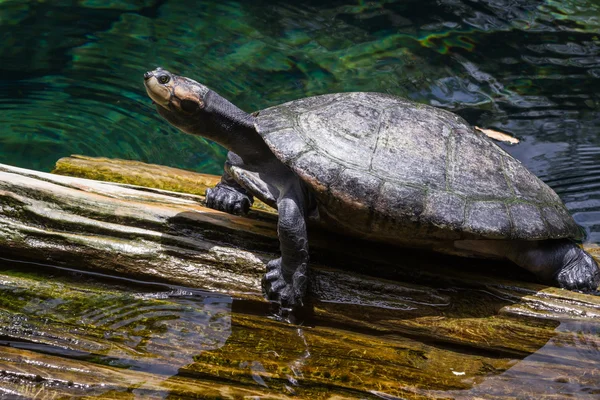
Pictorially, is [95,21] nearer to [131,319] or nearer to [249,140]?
[249,140]

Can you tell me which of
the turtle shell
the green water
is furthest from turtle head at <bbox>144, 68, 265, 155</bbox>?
the green water

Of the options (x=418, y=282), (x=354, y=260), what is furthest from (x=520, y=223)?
(x=354, y=260)

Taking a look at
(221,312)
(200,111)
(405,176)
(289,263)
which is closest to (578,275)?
(405,176)

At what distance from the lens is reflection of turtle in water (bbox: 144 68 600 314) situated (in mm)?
3465

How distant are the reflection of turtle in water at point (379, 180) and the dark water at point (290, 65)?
2.89 metres

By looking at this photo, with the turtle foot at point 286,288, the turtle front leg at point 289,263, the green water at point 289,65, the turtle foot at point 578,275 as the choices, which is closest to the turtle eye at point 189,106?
the turtle front leg at point 289,263

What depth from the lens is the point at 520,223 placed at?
139 inches

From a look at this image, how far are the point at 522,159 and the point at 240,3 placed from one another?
5665 millimetres

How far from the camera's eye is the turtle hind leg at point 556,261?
3.82m

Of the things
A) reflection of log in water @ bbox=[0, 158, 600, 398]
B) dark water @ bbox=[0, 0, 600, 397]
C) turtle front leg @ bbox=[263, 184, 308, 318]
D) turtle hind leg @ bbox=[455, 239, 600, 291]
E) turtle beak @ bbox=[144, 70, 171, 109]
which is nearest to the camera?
reflection of log in water @ bbox=[0, 158, 600, 398]

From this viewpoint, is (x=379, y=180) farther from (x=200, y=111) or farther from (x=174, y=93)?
(x=174, y=93)

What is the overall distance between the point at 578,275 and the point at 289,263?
76.2 inches

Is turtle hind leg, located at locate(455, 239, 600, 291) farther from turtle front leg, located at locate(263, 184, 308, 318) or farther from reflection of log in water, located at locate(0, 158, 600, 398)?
turtle front leg, located at locate(263, 184, 308, 318)

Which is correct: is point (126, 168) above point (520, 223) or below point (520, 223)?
below
